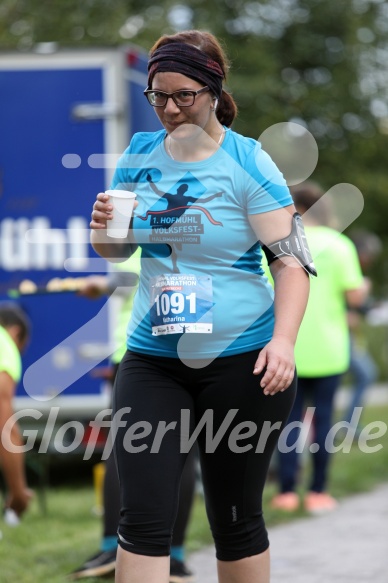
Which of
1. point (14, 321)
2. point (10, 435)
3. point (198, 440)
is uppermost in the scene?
point (14, 321)

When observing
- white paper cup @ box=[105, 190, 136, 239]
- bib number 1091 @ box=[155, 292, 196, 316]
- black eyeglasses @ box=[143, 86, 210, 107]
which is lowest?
bib number 1091 @ box=[155, 292, 196, 316]

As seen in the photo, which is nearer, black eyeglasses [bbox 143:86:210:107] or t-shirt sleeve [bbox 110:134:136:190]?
black eyeglasses [bbox 143:86:210:107]

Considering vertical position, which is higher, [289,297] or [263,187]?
[263,187]

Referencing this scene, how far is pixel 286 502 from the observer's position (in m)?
7.05

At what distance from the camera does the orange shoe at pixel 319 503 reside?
6.98m

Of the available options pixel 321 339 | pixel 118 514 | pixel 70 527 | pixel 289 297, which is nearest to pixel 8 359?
pixel 118 514

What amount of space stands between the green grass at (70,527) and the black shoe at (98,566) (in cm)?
4

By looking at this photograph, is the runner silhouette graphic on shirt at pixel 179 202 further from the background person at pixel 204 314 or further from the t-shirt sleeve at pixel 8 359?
the t-shirt sleeve at pixel 8 359

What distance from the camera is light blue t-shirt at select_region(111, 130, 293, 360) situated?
340 centimetres

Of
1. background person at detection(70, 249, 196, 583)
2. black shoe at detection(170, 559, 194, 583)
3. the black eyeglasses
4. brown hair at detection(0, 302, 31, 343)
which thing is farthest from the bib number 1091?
brown hair at detection(0, 302, 31, 343)

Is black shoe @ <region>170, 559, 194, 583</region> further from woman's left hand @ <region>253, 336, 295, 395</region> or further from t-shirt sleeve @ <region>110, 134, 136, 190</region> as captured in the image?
t-shirt sleeve @ <region>110, 134, 136, 190</region>

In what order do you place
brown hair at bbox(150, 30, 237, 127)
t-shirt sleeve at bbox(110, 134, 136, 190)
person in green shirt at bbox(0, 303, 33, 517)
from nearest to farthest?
1. brown hair at bbox(150, 30, 237, 127)
2. t-shirt sleeve at bbox(110, 134, 136, 190)
3. person in green shirt at bbox(0, 303, 33, 517)

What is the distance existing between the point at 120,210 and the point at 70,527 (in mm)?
3583

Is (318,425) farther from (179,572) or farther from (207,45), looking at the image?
(207,45)
